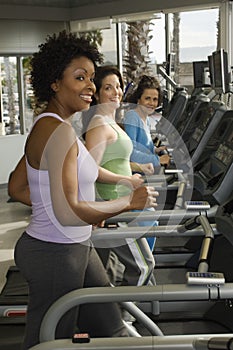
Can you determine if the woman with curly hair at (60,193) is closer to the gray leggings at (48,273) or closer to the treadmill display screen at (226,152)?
the gray leggings at (48,273)

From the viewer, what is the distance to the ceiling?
26.4ft

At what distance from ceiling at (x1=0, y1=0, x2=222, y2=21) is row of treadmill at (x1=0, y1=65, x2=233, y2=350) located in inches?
109

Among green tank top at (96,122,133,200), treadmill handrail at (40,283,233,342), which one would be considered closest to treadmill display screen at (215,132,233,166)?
green tank top at (96,122,133,200)

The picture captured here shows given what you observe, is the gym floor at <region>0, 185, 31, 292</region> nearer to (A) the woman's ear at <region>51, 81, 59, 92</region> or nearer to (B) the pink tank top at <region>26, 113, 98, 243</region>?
(B) the pink tank top at <region>26, 113, 98, 243</region>

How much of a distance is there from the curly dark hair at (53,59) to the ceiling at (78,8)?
615 cm

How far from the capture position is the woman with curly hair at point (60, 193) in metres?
1.65

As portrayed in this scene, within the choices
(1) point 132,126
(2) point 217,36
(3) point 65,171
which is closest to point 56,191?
(3) point 65,171

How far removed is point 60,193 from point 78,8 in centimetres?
800

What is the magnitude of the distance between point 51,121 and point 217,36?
6.45 metres

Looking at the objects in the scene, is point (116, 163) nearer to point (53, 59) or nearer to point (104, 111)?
point (104, 111)

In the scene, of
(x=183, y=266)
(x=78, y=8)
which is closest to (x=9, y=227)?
(x=183, y=266)

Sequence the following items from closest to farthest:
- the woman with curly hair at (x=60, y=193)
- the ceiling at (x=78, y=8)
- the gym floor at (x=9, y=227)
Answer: the woman with curly hair at (x=60, y=193) → the gym floor at (x=9, y=227) → the ceiling at (x=78, y=8)

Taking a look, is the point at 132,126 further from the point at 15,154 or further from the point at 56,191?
the point at 15,154

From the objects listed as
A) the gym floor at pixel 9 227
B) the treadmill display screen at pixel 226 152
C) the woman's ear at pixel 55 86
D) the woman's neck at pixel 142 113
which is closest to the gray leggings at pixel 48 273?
the woman's ear at pixel 55 86
